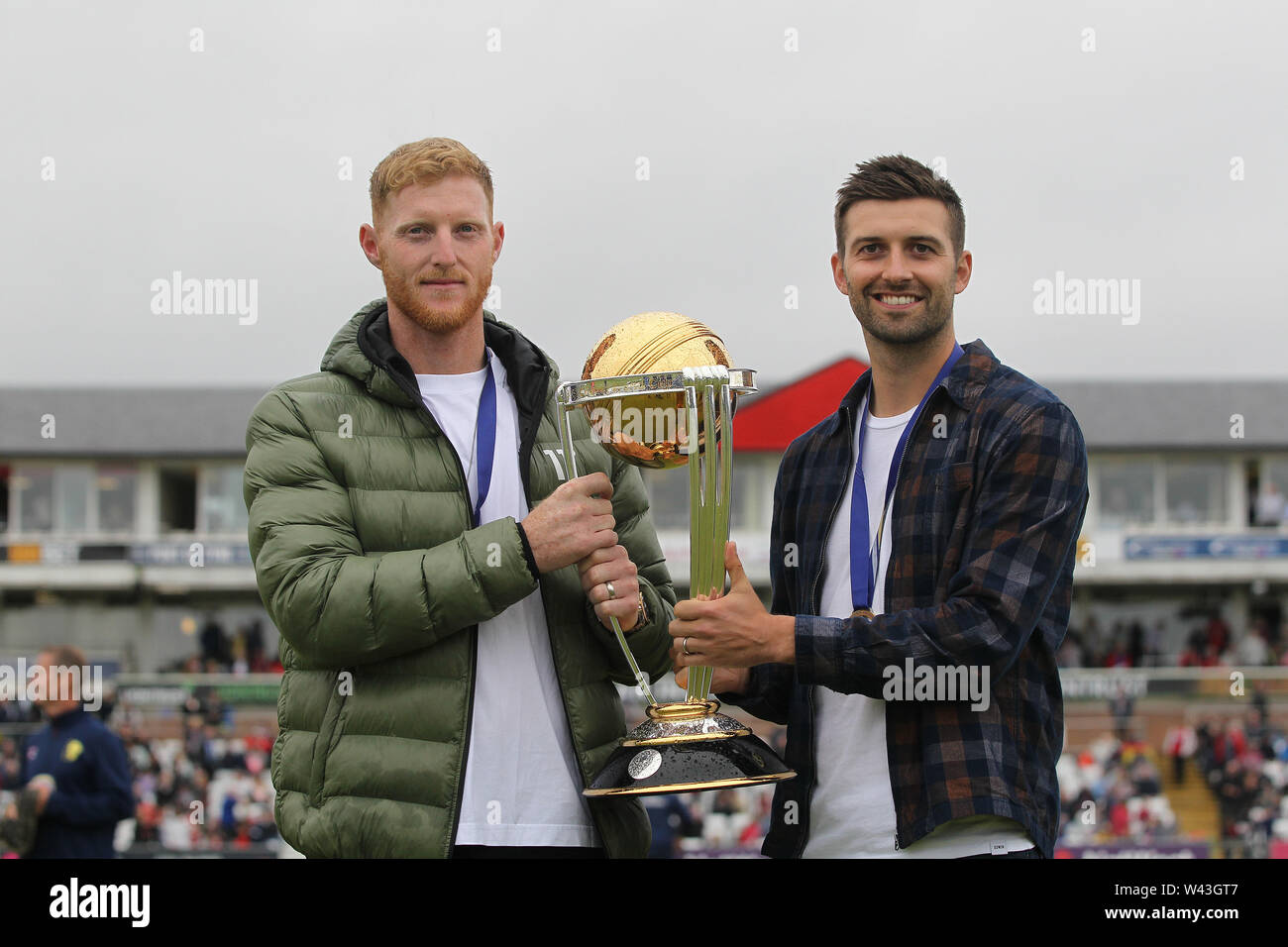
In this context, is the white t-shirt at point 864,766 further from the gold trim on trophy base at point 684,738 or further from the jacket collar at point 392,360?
the jacket collar at point 392,360

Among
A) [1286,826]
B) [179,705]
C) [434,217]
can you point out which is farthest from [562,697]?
Result: [179,705]

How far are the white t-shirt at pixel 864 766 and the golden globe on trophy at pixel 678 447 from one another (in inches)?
4.5

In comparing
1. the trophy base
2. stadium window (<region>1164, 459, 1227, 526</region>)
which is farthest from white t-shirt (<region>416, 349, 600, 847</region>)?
stadium window (<region>1164, 459, 1227, 526</region>)

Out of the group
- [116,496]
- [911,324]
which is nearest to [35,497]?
[116,496]

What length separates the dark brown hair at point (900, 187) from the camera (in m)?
2.70

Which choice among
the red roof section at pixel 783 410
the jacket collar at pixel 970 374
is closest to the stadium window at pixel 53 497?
the red roof section at pixel 783 410

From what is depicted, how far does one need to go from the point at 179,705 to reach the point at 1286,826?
1678 cm

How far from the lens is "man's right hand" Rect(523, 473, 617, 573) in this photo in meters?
2.56

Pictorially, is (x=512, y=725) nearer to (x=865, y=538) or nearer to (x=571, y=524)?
(x=571, y=524)

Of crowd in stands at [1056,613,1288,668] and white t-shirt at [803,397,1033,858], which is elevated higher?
white t-shirt at [803,397,1033,858]

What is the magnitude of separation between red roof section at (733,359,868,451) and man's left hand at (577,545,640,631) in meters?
22.6

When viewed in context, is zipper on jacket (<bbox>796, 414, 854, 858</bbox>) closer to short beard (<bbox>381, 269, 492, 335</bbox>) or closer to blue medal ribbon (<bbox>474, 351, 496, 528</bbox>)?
blue medal ribbon (<bbox>474, 351, 496, 528</bbox>)
